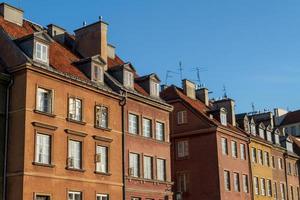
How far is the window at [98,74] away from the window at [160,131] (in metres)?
6.89

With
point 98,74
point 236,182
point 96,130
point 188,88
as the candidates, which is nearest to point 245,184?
point 236,182

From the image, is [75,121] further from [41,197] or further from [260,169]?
[260,169]

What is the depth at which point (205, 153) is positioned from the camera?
167ft

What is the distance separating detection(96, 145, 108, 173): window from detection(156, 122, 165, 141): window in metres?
6.75

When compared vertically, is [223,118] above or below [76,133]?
above

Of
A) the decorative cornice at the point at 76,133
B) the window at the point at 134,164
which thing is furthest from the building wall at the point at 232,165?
the decorative cornice at the point at 76,133

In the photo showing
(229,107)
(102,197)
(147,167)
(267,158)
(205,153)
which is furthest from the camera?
(267,158)

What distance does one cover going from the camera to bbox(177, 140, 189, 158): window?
5178 cm

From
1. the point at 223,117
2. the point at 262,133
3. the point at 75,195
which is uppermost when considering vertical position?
the point at 223,117

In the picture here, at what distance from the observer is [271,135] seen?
65.8m

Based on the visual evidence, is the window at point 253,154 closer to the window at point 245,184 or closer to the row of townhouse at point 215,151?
the row of townhouse at point 215,151

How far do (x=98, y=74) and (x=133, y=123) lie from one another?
469 centimetres

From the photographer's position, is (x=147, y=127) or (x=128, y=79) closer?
(x=128, y=79)

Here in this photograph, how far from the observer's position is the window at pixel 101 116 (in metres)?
36.2
